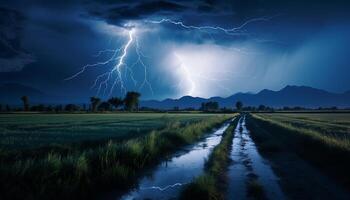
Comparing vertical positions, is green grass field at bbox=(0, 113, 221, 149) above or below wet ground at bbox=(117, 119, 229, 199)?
above

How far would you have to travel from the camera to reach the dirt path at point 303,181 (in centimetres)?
987

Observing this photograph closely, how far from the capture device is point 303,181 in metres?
11.7

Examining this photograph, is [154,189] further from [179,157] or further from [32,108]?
[32,108]

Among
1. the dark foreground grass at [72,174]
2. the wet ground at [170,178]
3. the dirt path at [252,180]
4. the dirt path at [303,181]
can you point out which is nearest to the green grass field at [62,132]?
the dark foreground grass at [72,174]

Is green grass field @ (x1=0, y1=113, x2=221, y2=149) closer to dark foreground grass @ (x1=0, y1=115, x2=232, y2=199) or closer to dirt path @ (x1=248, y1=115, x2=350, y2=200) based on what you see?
dark foreground grass @ (x1=0, y1=115, x2=232, y2=199)

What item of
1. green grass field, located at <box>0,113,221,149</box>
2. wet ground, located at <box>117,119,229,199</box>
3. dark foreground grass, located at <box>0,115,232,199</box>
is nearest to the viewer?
dark foreground grass, located at <box>0,115,232,199</box>

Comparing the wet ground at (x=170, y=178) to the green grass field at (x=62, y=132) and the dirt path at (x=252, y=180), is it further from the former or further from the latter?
the green grass field at (x=62, y=132)

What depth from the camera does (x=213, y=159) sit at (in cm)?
1606

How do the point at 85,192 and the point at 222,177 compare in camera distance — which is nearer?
the point at 85,192

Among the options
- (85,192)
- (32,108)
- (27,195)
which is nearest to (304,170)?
(85,192)

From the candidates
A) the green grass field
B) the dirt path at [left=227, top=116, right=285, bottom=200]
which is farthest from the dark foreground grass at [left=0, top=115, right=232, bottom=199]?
the green grass field

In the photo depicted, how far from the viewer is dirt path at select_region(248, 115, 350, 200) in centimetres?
987

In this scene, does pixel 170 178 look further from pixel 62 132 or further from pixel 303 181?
pixel 62 132

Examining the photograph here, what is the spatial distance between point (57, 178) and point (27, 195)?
1939 mm
